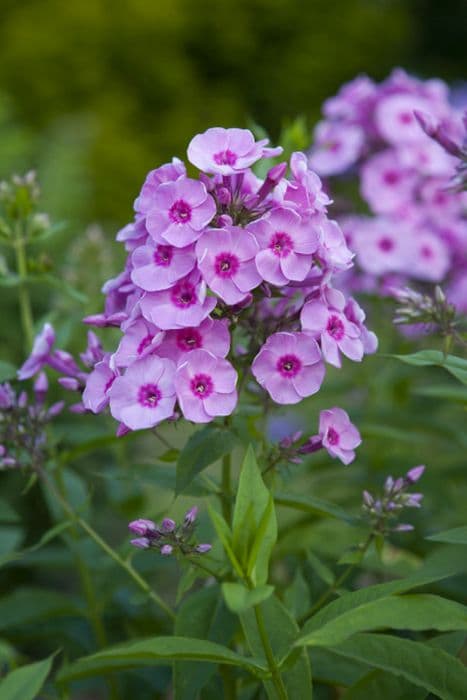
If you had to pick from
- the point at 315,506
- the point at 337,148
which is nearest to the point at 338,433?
the point at 315,506

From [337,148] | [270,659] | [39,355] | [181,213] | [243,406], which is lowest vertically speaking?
[270,659]

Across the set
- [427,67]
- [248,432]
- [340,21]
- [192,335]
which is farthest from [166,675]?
[427,67]

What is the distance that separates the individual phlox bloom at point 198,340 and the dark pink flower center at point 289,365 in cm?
8

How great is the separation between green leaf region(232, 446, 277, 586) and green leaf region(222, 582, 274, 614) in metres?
0.07

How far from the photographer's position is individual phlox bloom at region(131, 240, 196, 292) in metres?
1.30

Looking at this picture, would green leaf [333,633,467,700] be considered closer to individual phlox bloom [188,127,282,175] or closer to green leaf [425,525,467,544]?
green leaf [425,525,467,544]

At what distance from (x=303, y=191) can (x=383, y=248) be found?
43.5 inches

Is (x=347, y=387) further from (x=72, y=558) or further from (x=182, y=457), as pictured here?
(x=182, y=457)

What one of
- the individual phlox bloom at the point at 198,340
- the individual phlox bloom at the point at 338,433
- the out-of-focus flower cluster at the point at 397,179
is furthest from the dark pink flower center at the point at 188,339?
the out-of-focus flower cluster at the point at 397,179

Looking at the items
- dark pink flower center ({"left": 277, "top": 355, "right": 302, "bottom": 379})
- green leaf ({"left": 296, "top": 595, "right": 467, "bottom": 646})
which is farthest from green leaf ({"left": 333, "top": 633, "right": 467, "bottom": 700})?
dark pink flower center ({"left": 277, "top": 355, "right": 302, "bottom": 379})

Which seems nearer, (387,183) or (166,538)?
(166,538)

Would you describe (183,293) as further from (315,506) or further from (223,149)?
(315,506)

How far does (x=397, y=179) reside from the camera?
2.46 m

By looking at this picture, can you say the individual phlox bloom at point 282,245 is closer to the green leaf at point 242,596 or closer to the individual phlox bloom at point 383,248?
the green leaf at point 242,596
